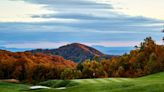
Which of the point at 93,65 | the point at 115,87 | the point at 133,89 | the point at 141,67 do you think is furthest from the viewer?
the point at 93,65

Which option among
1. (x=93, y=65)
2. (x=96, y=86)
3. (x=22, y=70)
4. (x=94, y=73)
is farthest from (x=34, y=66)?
(x=96, y=86)

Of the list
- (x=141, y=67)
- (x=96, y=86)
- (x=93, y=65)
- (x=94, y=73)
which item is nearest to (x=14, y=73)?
(x=93, y=65)

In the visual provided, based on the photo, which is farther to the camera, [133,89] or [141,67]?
[141,67]

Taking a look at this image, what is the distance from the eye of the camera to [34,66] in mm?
134625

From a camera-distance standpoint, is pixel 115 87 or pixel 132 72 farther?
pixel 132 72

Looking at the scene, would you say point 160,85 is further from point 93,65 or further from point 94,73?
point 93,65

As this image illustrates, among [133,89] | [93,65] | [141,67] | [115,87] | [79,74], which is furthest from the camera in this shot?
[93,65]

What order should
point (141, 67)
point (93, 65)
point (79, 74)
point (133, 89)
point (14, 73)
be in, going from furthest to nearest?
point (14, 73)
point (93, 65)
point (79, 74)
point (141, 67)
point (133, 89)

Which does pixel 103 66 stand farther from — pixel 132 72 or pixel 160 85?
pixel 160 85

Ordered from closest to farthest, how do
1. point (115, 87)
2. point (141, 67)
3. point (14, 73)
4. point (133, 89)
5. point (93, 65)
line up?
point (133, 89) < point (115, 87) < point (141, 67) < point (93, 65) < point (14, 73)

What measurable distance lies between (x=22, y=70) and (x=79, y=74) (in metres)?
47.3

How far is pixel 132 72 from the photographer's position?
84562 millimetres

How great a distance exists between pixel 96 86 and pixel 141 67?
5121 centimetres

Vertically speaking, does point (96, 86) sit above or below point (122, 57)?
below
